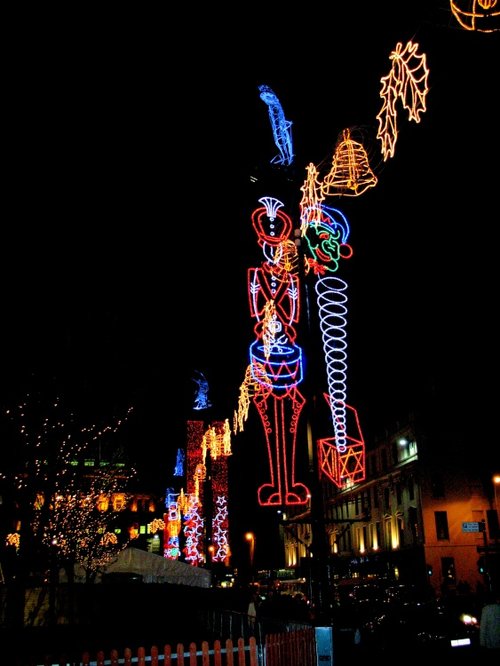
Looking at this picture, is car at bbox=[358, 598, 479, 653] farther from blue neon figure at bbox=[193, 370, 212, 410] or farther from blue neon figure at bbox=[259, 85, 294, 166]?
blue neon figure at bbox=[193, 370, 212, 410]

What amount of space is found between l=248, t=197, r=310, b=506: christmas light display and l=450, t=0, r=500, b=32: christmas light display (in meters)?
12.3

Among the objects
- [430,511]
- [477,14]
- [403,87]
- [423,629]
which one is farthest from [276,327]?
[430,511]

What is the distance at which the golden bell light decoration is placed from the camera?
468 inches

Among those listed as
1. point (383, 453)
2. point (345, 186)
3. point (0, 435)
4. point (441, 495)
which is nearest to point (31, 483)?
point (0, 435)

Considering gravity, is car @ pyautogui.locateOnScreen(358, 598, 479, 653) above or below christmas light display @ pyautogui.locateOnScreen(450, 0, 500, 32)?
below

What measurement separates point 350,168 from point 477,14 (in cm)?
576

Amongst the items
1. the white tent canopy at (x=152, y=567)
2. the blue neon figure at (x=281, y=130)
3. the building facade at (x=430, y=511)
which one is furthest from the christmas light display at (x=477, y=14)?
the building facade at (x=430, y=511)

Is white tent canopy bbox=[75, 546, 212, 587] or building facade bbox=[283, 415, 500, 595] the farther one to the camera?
building facade bbox=[283, 415, 500, 595]

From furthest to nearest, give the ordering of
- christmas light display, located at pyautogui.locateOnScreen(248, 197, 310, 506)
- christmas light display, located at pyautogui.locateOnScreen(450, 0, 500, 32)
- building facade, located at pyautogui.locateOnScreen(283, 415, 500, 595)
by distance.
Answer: building facade, located at pyautogui.locateOnScreen(283, 415, 500, 595), christmas light display, located at pyautogui.locateOnScreen(248, 197, 310, 506), christmas light display, located at pyautogui.locateOnScreen(450, 0, 500, 32)

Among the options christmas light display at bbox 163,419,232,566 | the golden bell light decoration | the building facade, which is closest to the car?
the golden bell light decoration

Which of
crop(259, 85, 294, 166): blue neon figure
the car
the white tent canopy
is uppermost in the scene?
crop(259, 85, 294, 166): blue neon figure

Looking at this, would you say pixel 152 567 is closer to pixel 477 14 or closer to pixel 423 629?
pixel 423 629

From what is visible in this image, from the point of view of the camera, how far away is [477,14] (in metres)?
6.40

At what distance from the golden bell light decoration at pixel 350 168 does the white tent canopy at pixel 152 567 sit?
19709mm
